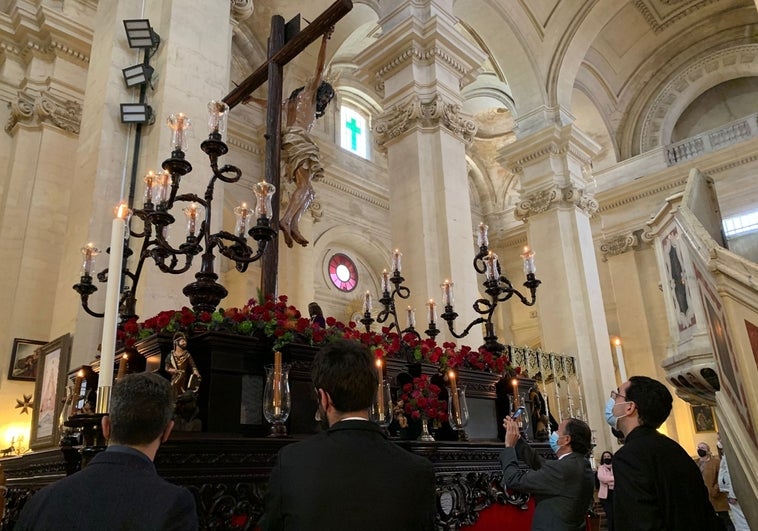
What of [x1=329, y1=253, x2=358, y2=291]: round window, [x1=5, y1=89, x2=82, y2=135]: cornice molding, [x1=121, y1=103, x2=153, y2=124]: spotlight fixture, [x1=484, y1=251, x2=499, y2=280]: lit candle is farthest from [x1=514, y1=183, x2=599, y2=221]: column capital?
[x1=121, y1=103, x2=153, y2=124]: spotlight fixture

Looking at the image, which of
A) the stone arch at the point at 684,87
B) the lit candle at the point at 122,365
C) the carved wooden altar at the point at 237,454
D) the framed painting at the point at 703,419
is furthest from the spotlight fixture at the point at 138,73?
the stone arch at the point at 684,87

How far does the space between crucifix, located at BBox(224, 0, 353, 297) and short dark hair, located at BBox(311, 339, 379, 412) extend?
8.08ft

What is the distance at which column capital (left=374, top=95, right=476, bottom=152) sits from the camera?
926 cm

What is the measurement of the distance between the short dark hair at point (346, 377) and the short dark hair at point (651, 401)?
1388 mm

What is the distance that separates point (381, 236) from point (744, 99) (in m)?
11.1

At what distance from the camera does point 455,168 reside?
9.29m

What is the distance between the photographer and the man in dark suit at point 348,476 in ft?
4.96

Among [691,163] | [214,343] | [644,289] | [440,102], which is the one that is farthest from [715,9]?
[214,343]

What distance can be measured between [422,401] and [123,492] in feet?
8.62

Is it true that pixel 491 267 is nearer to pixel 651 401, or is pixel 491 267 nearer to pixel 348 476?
pixel 651 401

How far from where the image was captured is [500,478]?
12.9 ft

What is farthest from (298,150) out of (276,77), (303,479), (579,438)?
(303,479)

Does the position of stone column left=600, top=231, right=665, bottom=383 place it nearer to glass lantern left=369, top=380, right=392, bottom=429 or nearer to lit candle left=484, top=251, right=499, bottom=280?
lit candle left=484, top=251, right=499, bottom=280

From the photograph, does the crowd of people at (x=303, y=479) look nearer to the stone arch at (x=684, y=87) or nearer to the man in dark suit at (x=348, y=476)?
the man in dark suit at (x=348, y=476)
